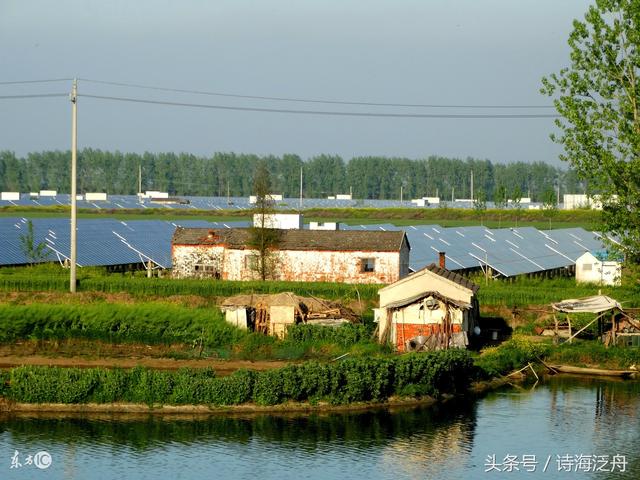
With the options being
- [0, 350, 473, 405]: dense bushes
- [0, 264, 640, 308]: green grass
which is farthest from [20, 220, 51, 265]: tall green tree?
[0, 350, 473, 405]: dense bushes

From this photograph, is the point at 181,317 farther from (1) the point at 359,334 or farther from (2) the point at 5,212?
(2) the point at 5,212

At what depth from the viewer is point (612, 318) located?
142 ft

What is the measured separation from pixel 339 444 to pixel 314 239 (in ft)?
85.8

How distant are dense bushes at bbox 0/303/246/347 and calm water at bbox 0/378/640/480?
9.25 meters

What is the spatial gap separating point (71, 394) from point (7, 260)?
84.1 ft

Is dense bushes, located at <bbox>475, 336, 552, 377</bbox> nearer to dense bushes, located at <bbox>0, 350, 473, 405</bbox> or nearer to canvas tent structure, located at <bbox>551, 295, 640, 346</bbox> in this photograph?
canvas tent structure, located at <bbox>551, 295, 640, 346</bbox>

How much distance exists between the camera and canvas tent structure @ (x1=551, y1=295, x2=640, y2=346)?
43.4 meters

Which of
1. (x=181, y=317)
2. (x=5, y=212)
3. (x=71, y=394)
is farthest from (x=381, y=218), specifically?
(x=71, y=394)

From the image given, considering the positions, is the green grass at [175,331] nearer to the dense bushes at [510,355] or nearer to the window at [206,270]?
the dense bushes at [510,355]

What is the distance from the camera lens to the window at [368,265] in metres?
54.6

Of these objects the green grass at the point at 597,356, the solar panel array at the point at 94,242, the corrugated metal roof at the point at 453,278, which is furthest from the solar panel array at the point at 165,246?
the green grass at the point at 597,356

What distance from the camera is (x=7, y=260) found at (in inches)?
2270

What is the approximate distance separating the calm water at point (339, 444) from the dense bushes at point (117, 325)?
9.25 meters

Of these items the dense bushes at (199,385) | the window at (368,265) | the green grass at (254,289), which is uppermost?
the window at (368,265)
